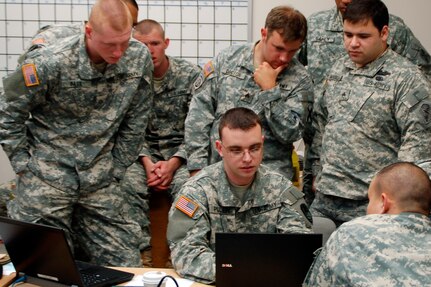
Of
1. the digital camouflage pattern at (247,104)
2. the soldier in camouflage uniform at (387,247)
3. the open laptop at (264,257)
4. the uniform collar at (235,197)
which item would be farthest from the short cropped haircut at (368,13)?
the open laptop at (264,257)

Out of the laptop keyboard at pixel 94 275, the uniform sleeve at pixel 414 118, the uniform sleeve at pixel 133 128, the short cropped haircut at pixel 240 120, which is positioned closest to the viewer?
the laptop keyboard at pixel 94 275

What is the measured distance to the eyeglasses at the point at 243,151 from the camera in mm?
2873

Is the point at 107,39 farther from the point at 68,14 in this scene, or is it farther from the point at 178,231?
the point at 68,14

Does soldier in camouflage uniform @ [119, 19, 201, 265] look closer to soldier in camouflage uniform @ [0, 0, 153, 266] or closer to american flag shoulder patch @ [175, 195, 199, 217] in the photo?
soldier in camouflage uniform @ [0, 0, 153, 266]

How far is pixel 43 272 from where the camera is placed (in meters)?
2.54

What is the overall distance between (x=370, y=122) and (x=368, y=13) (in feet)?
1.73

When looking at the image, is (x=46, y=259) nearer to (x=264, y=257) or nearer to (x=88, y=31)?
(x=264, y=257)

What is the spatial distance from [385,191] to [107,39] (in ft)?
5.03

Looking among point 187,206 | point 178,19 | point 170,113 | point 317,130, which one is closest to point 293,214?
point 187,206

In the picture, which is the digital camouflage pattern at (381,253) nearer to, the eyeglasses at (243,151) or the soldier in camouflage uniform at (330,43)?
the eyeglasses at (243,151)

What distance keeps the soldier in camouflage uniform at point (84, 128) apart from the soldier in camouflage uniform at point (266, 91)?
1.05ft

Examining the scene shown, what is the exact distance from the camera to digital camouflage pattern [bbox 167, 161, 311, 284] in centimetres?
277

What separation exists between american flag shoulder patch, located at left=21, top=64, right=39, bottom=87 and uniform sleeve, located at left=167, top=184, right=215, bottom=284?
977 millimetres

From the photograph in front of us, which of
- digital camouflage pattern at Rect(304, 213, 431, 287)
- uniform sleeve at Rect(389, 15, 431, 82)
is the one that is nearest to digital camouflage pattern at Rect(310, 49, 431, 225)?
uniform sleeve at Rect(389, 15, 431, 82)
